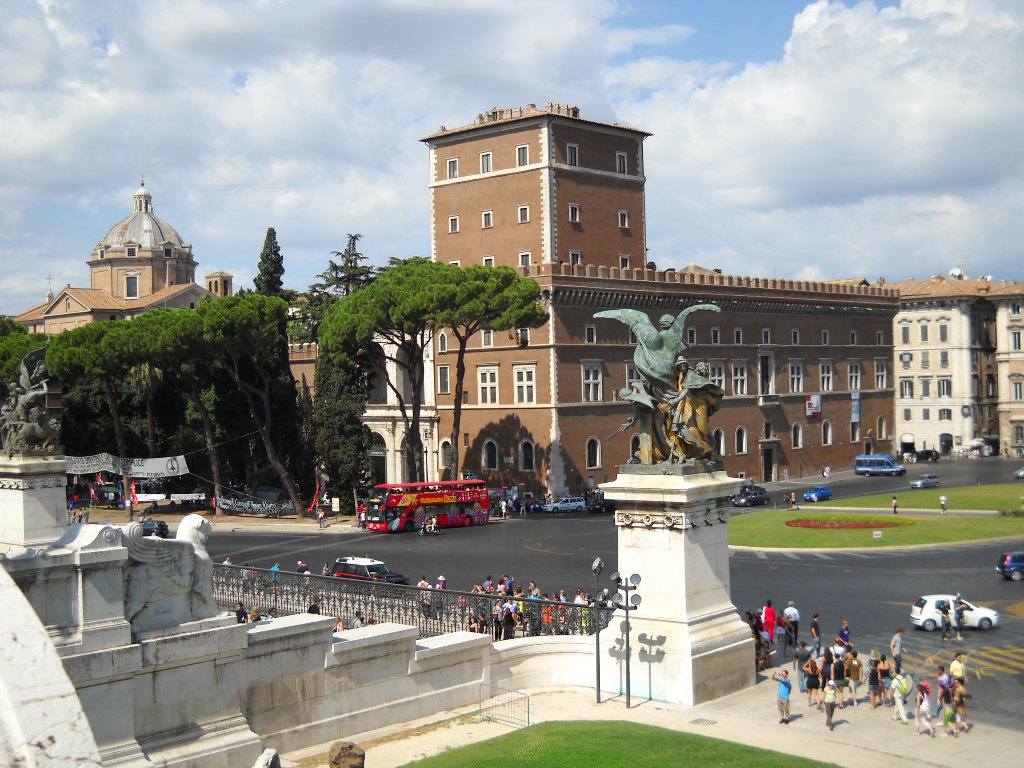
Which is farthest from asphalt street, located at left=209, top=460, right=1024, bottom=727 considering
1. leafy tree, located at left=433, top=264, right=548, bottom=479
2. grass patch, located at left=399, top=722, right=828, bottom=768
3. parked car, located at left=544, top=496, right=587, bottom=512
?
leafy tree, located at left=433, top=264, right=548, bottom=479

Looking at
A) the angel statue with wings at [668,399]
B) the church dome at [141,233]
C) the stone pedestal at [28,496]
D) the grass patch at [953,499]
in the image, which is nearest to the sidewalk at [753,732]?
the angel statue with wings at [668,399]

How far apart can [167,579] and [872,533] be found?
31514 millimetres

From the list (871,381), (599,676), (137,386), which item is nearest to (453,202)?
(137,386)

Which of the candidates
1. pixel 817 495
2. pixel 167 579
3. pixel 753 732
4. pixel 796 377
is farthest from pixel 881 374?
pixel 167 579

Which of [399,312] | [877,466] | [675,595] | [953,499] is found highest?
[399,312]

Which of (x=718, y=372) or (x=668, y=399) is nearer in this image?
(x=668, y=399)

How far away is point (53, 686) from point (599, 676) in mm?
11550

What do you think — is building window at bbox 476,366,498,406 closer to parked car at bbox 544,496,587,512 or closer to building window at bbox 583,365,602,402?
building window at bbox 583,365,602,402

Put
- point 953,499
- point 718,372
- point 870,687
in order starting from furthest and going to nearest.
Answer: point 718,372 < point 953,499 < point 870,687

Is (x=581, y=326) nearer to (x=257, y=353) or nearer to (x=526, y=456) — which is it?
(x=526, y=456)

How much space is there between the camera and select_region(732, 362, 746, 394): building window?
61.9 metres

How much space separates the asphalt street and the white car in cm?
26

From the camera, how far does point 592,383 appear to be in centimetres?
5356

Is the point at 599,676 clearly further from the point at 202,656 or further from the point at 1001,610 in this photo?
the point at 1001,610
